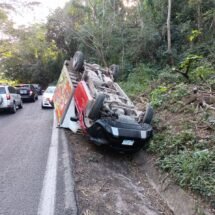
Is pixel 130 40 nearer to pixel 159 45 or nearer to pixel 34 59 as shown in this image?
pixel 159 45

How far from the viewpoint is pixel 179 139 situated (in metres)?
6.17

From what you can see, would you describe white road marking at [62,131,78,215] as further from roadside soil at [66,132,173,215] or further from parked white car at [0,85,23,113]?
parked white car at [0,85,23,113]

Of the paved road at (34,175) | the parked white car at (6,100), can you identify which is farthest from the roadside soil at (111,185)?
the parked white car at (6,100)

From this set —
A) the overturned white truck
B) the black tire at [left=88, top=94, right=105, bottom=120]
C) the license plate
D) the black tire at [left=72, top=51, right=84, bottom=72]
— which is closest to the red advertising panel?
the overturned white truck

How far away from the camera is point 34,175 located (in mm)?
5375

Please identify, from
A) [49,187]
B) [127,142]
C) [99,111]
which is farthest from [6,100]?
[49,187]

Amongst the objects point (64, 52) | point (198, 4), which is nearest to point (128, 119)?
point (198, 4)

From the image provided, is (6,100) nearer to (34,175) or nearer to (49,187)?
(34,175)

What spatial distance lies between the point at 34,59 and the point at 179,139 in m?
39.8

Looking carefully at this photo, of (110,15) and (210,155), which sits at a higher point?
(110,15)

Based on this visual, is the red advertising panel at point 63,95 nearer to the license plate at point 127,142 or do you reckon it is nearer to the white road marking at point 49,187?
the white road marking at point 49,187

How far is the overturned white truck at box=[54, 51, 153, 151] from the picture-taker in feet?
20.4

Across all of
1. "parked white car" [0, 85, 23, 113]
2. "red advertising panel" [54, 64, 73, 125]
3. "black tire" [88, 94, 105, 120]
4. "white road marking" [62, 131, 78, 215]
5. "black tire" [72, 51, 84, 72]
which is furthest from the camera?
"parked white car" [0, 85, 23, 113]

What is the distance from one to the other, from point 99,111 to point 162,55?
506 inches
